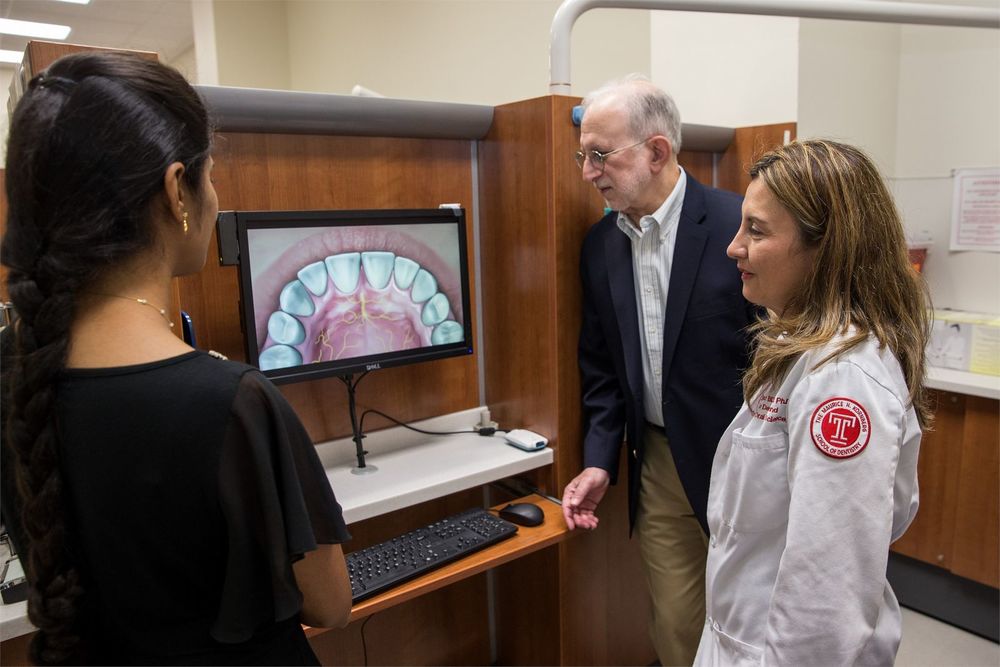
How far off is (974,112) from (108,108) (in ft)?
8.98

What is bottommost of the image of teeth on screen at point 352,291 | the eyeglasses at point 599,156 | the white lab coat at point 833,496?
the white lab coat at point 833,496

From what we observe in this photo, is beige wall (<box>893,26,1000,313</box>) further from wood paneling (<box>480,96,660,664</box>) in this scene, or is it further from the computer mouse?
the computer mouse

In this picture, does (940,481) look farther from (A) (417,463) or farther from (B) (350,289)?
(B) (350,289)

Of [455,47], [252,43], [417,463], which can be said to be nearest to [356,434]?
[417,463]

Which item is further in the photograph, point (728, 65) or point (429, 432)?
point (728, 65)

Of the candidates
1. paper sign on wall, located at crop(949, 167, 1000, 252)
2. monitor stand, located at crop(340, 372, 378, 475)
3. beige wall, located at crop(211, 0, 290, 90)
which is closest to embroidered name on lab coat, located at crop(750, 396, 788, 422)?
monitor stand, located at crop(340, 372, 378, 475)

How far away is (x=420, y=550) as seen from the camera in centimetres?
149

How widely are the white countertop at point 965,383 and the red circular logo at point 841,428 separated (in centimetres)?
142

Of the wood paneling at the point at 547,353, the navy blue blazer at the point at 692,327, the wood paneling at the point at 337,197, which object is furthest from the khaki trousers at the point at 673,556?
the wood paneling at the point at 337,197

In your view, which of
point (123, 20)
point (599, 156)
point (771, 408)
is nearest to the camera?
point (771, 408)

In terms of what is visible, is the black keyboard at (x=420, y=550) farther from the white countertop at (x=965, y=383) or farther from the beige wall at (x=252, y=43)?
the beige wall at (x=252, y=43)

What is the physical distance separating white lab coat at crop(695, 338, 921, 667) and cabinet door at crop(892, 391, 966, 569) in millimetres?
1452

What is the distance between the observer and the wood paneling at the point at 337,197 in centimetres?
152

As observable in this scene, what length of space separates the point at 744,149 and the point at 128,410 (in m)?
1.92
